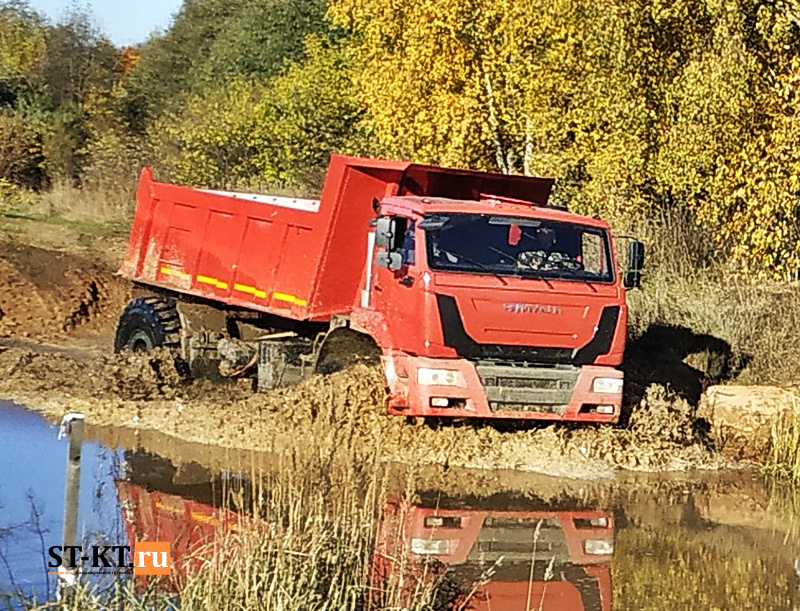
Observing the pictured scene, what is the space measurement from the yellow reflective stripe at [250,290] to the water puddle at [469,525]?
2.49 metres

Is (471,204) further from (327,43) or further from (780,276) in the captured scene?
(327,43)

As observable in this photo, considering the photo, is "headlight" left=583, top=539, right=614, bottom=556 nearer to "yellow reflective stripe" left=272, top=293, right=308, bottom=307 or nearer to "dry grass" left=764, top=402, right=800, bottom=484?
"dry grass" left=764, top=402, right=800, bottom=484

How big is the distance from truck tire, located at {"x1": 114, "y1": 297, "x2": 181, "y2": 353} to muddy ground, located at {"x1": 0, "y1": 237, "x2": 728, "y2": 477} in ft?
1.34

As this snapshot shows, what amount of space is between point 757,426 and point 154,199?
7681mm

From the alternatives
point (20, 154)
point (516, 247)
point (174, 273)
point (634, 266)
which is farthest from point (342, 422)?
point (20, 154)

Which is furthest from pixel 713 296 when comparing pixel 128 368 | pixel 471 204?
pixel 128 368

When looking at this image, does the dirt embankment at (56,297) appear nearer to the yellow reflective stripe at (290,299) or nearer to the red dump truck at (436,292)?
the red dump truck at (436,292)

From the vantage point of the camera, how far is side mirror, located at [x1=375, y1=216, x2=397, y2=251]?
12.5 m

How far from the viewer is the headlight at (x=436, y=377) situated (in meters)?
12.1

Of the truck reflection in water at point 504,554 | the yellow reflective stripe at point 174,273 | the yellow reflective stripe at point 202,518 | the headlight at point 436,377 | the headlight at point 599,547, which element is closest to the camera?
the truck reflection in water at point 504,554

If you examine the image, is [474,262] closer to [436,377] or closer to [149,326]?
[436,377]

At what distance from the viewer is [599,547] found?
9898 mm

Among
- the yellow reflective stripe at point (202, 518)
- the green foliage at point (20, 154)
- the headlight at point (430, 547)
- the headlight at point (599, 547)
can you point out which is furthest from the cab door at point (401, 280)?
the green foliage at point (20, 154)

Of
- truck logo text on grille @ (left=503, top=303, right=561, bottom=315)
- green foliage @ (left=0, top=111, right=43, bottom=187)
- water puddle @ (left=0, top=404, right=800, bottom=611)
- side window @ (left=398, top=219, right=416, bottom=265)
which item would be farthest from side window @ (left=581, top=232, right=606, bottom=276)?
green foliage @ (left=0, top=111, right=43, bottom=187)
